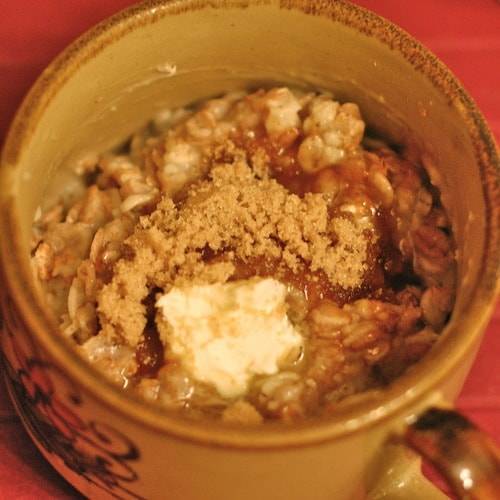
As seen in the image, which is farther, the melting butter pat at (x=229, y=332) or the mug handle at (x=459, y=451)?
the melting butter pat at (x=229, y=332)

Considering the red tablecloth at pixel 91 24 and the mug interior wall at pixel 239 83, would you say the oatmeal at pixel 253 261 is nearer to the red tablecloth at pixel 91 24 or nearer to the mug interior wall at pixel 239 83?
the mug interior wall at pixel 239 83

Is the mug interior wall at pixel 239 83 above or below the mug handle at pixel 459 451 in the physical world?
above

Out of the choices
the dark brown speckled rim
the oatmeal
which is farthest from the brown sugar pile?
the dark brown speckled rim

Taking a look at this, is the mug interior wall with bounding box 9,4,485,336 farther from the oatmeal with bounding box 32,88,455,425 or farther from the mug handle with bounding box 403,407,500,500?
the mug handle with bounding box 403,407,500,500

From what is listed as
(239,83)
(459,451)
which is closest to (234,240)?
(239,83)

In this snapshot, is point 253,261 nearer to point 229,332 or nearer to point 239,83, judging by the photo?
point 229,332

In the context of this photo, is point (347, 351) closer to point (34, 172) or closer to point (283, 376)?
point (283, 376)

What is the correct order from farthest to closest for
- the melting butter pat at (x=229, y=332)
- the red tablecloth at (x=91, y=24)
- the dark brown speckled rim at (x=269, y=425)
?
the red tablecloth at (x=91, y=24) < the melting butter pat at (x=229, y=332) < the dark brown speckled rim at (x=269, y=425)

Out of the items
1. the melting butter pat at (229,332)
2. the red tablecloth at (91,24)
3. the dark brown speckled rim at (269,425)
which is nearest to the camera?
the dark brown speckled rim at (269,425)

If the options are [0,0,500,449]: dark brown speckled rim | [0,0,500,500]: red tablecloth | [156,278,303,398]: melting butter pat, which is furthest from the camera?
[0,0,500,500]: red tablecloth

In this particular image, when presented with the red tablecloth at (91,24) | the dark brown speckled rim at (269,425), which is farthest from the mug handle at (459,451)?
the red tablecloth at (91,24)
